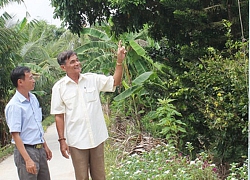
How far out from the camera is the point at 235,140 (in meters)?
5.14

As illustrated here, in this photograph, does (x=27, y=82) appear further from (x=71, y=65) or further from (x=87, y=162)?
(x=87, y=162)

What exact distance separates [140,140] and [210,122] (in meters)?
3.37

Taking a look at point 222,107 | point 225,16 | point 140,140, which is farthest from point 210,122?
point 140,140

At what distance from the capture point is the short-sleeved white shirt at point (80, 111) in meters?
3.98

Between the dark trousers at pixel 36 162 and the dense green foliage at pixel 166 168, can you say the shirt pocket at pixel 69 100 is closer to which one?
the dark trousers at pixel 36 162

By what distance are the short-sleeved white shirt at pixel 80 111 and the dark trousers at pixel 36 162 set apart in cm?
37

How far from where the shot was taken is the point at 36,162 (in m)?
3.67

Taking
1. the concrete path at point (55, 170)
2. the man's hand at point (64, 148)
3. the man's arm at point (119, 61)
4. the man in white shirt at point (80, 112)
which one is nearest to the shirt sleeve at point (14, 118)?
the man in white shirt at point (80, 112)

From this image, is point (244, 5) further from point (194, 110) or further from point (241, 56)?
point (194, 110)

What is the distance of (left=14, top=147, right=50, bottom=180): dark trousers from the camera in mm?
3590

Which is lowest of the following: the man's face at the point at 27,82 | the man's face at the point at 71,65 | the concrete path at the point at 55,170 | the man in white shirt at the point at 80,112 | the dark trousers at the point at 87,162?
the concrete path at the point at 55,170

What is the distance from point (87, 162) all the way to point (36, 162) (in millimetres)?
626

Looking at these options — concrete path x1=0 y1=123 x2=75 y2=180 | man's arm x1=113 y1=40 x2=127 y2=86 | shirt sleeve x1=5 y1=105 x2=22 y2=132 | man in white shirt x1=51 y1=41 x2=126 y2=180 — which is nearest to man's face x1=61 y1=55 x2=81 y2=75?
man in white shirt x1=51 y1=41 x2=126 y2=180

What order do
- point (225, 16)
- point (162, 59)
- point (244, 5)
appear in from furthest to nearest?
point (162, 59) → point (225, 16) → point (244, 5)
